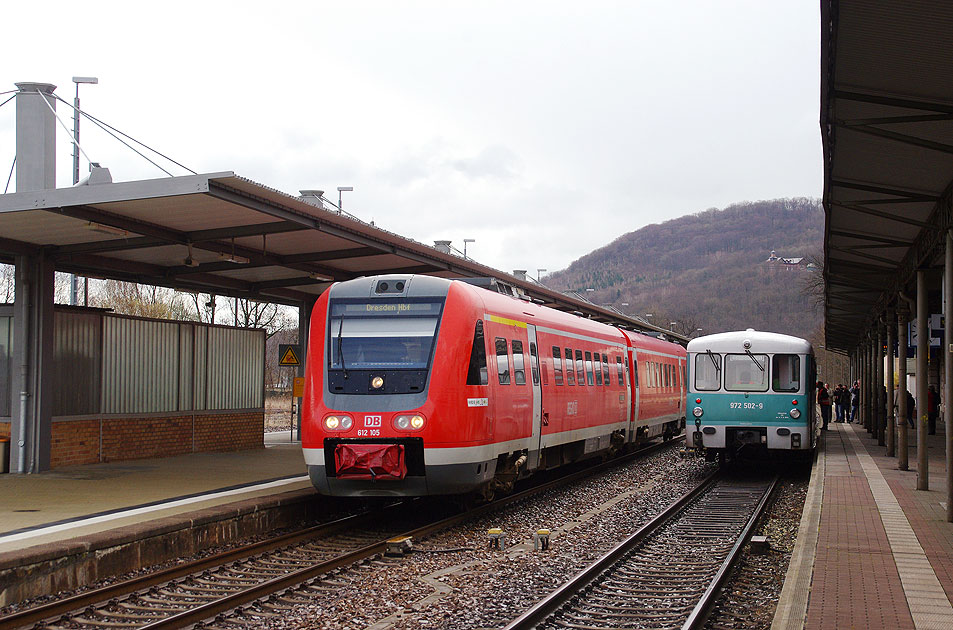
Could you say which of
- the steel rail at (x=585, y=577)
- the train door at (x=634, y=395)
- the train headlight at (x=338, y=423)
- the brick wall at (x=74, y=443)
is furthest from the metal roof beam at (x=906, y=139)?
the train door at (x=634, y=395)

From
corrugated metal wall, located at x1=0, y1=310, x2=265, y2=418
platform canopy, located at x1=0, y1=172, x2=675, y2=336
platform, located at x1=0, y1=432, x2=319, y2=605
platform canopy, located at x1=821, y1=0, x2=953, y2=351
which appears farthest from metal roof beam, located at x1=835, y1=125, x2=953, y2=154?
corrugated metal wall, located at x1=0, y1=310, x2=265, y2=418

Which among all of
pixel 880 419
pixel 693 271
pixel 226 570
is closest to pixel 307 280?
pixel 226 570

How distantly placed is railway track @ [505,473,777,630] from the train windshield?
3.17m

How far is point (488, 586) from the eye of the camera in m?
8.34

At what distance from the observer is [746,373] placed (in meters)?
17.5

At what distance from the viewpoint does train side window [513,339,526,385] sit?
12759 millimetres

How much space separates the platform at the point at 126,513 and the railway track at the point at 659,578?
4082 millimetres

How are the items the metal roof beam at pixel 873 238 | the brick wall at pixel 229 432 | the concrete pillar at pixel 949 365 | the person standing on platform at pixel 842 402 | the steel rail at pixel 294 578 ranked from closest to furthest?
1. the steel rail at pixel 294 578
2. the concrete pillar at pixel 949 365
3. the metal roof beam at pixel 873 238
4. the brick wall at pixel 229 432
5. the person standing on platform at pixel 842 402

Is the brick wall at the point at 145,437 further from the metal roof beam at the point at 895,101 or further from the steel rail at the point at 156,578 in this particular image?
the metal roof beam at the point at 895,101

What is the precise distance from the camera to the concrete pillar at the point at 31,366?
13.9 meters

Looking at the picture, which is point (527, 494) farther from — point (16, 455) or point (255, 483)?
point (16, 455)

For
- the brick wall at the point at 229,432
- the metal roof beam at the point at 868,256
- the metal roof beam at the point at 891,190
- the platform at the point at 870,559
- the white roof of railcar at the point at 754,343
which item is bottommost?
the platform at the point at 870,559

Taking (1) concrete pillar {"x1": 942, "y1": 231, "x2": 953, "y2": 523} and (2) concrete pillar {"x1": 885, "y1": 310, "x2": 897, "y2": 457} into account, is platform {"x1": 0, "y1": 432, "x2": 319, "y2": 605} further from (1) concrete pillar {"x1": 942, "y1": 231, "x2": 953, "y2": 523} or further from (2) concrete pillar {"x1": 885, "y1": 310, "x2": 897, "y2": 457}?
(2) concrete pillar {"x1": 885, "y1": 310, "x2": 897, "y2": 457}

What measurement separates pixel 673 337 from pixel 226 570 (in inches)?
1001
